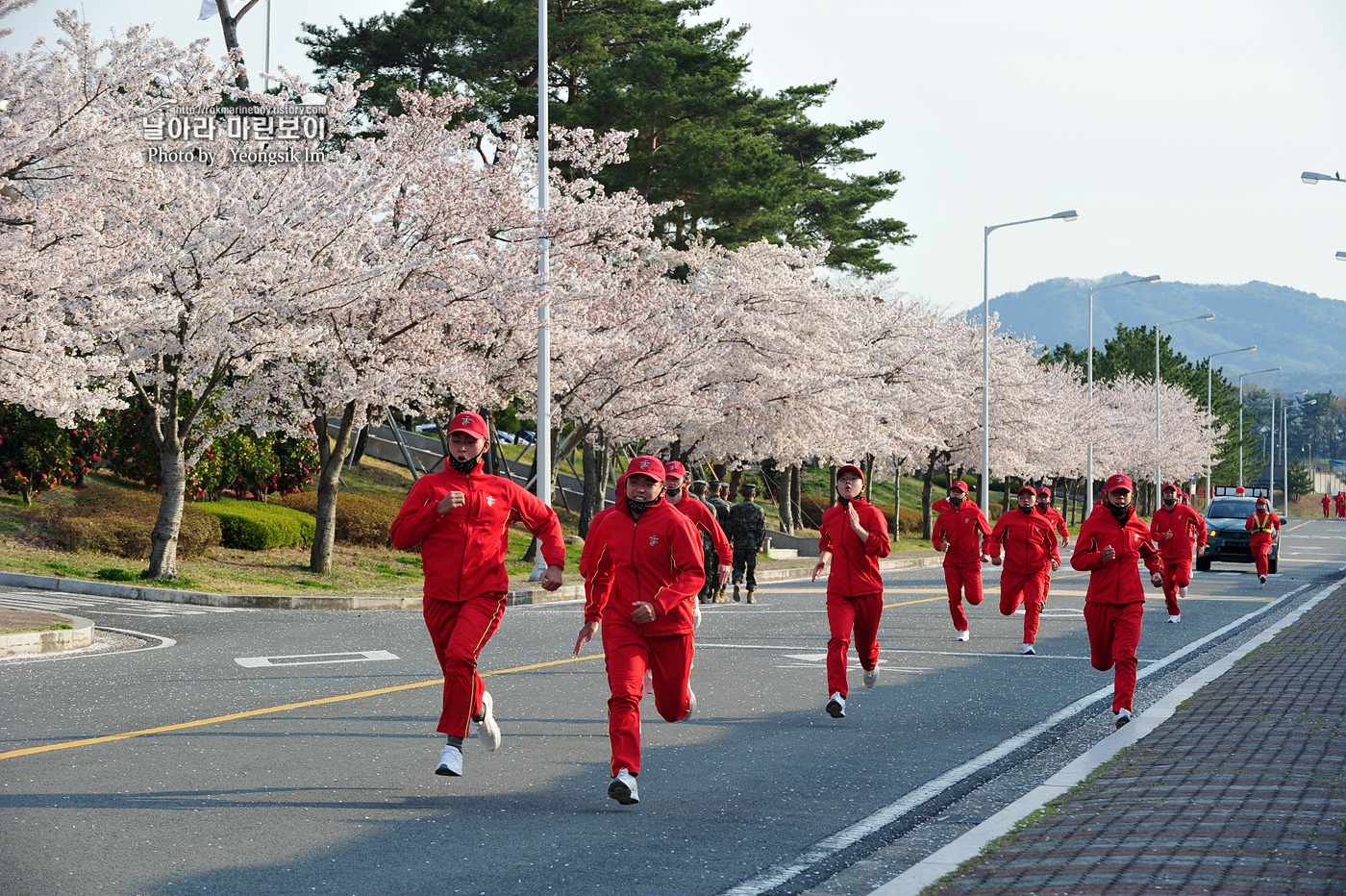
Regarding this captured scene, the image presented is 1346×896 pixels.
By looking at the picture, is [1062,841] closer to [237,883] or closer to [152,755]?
[237,883]

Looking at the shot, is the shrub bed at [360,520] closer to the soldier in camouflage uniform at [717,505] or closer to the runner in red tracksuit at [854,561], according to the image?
the soldier in camouflage uniform at [717,505]

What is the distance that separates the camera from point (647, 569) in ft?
A: 23.1

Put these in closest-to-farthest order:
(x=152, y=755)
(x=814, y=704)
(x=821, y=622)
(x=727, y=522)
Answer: (x=152, y=755)
(x=814, y=704)
(x=821, y=622)
(x=727, y=522)

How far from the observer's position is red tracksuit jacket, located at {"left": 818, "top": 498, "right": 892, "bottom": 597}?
32.4 ft

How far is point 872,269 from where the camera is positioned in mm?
43812

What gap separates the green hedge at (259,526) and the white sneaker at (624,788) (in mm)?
18259

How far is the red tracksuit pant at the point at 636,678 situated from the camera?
657 cm

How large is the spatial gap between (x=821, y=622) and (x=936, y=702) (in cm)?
669

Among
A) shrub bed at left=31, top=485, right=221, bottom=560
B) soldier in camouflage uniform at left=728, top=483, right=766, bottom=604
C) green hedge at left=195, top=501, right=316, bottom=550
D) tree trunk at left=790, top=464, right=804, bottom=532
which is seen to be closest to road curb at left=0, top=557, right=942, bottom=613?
shrub bed at left=31, top=485, right=221, bottom=560

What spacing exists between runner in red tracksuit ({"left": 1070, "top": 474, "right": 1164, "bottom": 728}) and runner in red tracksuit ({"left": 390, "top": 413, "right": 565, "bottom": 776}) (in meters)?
4.36

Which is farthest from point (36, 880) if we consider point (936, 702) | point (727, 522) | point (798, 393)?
point (798, 393)

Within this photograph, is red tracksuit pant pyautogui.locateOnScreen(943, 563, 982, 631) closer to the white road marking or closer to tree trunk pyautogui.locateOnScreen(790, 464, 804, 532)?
the white road marking

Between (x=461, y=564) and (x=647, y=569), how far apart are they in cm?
97

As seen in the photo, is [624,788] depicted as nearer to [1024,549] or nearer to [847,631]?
[847,631]
